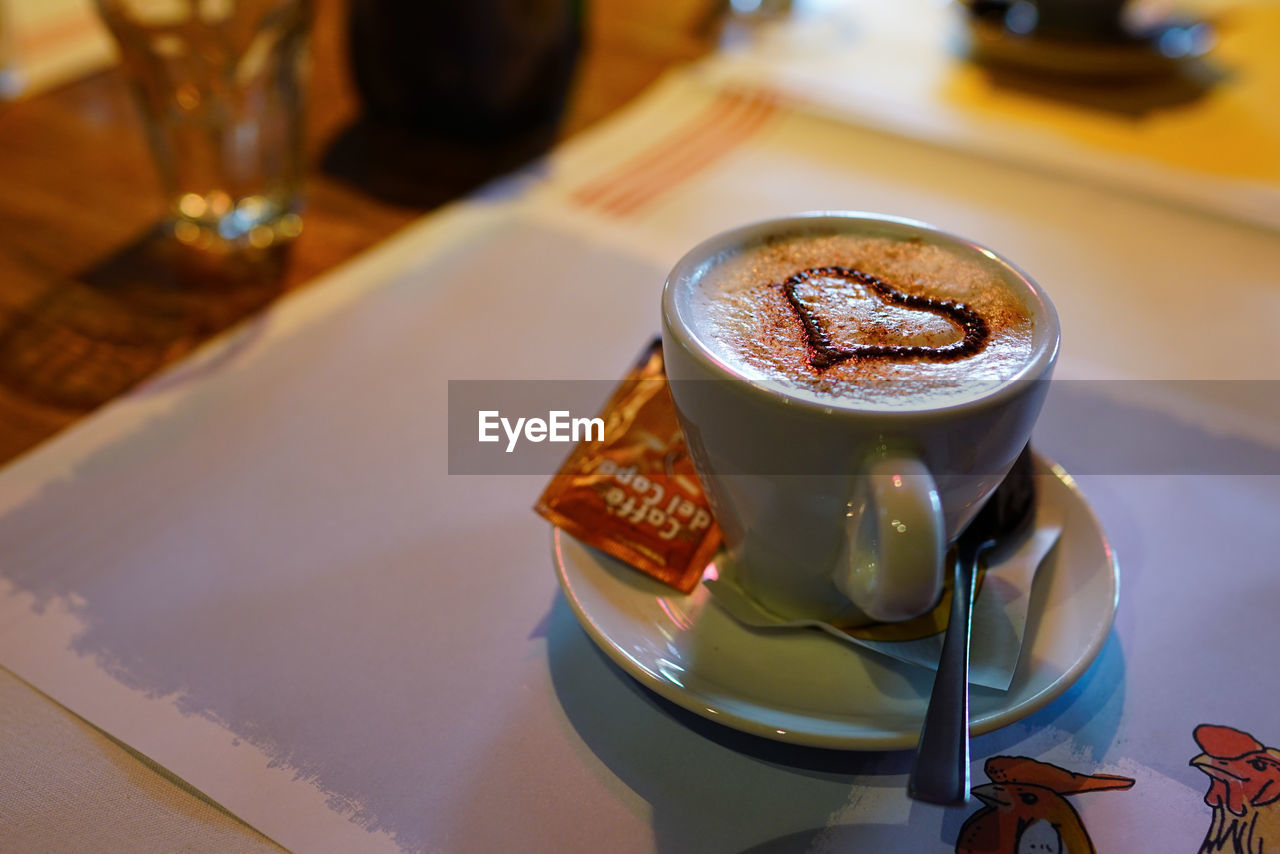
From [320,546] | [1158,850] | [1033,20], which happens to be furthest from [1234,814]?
[1033,20]

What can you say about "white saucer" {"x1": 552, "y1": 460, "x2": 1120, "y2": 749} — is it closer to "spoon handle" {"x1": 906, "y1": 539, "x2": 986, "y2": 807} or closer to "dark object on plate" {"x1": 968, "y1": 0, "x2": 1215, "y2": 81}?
"spoon handle" {"x1": 906, "y1": 539, "x2": 986, "y2": 807}

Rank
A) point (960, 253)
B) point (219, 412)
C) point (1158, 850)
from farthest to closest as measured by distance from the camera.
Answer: point (219, 412) < point (960, 253) < point (1158, 850)

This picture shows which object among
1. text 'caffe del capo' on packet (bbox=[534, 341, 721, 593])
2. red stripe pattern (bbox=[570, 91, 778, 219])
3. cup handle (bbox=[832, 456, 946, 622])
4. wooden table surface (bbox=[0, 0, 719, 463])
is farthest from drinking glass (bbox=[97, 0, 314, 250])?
cup handle (bbox=[832, 456, 946, 622])

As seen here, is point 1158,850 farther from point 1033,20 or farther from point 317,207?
point 1033,20

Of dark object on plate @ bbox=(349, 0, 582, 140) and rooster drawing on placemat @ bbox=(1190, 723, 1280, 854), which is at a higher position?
dark object on plate @ bbox=(349, 0, 582, 140)

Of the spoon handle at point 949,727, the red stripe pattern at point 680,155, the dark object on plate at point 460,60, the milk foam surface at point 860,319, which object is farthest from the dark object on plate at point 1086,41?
the spoon handle at point 949,727

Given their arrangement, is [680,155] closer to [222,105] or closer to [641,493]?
[222,105]
